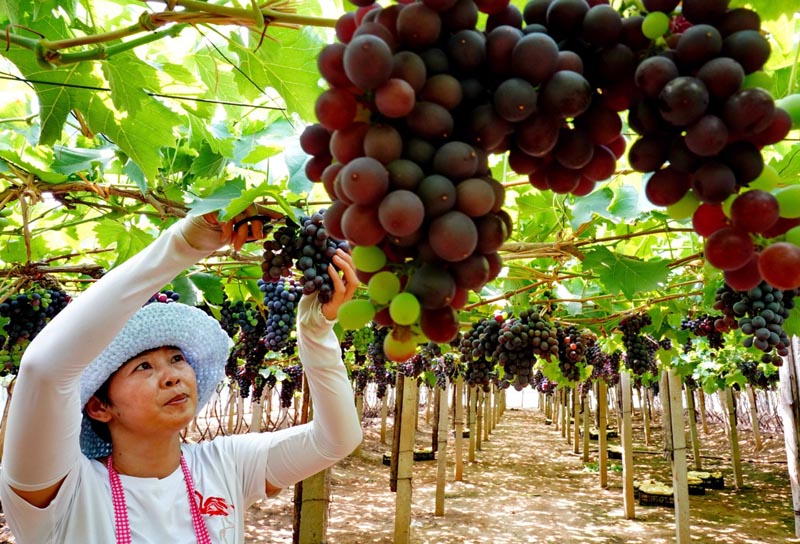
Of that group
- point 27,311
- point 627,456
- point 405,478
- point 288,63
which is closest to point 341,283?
point 288,63

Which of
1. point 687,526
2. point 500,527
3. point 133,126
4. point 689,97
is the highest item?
point 133,126

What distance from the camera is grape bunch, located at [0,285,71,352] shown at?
3.75 m

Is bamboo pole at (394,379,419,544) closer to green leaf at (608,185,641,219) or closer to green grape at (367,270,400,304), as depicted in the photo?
green leaf at (608,185,641,219)

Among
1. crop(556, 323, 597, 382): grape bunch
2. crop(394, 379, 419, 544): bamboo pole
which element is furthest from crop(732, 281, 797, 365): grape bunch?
crop(394, 379, 419, 544): bamboo pole

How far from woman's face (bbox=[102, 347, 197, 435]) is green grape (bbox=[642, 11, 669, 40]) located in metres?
2.01

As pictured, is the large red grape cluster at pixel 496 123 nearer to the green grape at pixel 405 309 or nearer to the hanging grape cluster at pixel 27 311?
the green grape at pixel 405 309

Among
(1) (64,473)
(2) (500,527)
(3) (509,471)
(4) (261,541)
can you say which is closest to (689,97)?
(1) (64,473)

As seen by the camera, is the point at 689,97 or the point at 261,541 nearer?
the point at 689,97

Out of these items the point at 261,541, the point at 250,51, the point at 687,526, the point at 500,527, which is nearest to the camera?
the point at 250,51

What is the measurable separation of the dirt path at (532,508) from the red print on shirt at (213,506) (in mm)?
7356

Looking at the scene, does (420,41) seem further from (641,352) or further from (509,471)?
(509,471)

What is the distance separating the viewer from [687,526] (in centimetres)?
768

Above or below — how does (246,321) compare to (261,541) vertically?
above

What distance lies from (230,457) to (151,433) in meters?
0.42
